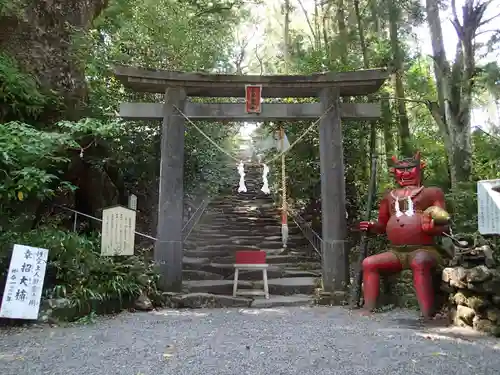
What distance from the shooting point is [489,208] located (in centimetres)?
500

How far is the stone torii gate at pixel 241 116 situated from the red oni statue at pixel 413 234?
0.94m

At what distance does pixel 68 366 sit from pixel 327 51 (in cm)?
1031

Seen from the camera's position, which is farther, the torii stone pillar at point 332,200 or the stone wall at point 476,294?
the torii stone pillar at point 332,200

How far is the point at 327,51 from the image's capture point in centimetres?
1176

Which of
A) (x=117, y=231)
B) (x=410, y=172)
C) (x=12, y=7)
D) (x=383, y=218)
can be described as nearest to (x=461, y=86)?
(x=410, y=172)

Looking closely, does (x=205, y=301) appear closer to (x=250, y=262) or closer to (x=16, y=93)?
(x=250, y=262)

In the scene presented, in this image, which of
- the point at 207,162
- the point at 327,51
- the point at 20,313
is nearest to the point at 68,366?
the point at 20,313

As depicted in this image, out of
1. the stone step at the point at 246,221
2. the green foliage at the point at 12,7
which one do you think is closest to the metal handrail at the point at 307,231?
the stone step at the point at 246,221

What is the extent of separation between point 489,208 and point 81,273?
5481 mm

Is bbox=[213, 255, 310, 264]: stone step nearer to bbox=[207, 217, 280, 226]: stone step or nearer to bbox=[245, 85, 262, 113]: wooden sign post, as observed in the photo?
bbox=[207, 217, 280, 226]: stone step

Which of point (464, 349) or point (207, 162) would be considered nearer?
point (464, 349)

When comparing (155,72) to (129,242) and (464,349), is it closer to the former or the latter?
(129,242)

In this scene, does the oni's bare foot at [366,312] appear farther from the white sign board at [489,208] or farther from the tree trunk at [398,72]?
the tree trunk at [398,72]

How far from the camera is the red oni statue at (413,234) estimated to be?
226 inches
